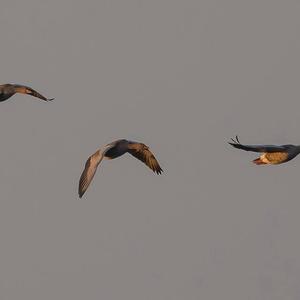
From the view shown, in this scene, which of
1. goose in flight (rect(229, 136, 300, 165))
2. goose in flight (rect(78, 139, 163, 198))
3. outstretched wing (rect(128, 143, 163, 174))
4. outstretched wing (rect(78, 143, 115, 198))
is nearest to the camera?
goose in flight (rect(229, 136, 300, 165))

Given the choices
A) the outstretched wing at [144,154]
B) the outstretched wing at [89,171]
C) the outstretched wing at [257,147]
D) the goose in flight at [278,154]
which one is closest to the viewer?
the outstretched wing at [257,147]

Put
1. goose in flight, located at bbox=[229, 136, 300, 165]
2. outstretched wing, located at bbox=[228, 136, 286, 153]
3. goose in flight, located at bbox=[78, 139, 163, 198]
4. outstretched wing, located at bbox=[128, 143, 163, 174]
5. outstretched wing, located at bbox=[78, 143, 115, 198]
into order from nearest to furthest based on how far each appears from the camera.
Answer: outstretched wing, located at bbox=[228, 136, 286, 153], goose in flight, located at bbox=[229, 136, 300, 165], outstretched wing, located at bbox=[78, 143, 115, 198], goose in flight, located at bbox=[78, 139, 163, 198], outstretched wing, located at bbox=[128, 143, 163, 174]

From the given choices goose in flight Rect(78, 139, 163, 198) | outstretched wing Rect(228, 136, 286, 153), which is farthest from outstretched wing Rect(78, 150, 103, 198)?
outstretched wing Rect(228, 136, 286, 153)

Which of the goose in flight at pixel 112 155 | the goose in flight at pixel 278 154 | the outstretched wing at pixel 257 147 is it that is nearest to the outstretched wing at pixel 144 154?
the goose in flight at pixel 112 155

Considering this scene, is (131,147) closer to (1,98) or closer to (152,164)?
(152,164)

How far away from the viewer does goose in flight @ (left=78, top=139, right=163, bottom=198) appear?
29.7 meters

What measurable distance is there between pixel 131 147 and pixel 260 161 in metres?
4.24

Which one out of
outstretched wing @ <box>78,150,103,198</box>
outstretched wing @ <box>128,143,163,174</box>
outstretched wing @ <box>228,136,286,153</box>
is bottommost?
outstretched wing @ <box>78,150,103,198</box>

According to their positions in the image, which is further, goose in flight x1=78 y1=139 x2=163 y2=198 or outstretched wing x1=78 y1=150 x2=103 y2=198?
goose in flight x1=78 y1=139 x2=163 y2=198

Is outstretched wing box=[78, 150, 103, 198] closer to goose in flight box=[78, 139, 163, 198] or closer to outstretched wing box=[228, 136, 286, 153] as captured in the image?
goose in flight box=[78, 139, 163, 198]

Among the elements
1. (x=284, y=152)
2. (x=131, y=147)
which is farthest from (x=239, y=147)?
(x=131, y=147)

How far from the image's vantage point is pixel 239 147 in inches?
1051

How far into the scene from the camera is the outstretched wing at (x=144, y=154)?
3316 cm

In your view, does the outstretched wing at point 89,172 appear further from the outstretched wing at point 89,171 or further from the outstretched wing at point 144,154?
the outstretched wing at point 144,154
